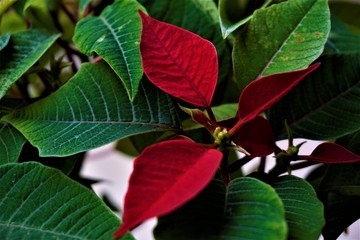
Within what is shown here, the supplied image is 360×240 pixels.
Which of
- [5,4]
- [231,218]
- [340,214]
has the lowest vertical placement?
[340,214]

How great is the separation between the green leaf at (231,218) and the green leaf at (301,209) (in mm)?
36

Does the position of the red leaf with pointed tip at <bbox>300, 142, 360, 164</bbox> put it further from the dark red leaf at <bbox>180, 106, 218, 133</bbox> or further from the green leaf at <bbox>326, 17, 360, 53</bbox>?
the green leaf at <bbox>326, 17, 360, 53</bbox>

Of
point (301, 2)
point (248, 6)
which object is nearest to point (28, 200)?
point (301, 2)

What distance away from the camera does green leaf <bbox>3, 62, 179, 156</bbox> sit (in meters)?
0.47

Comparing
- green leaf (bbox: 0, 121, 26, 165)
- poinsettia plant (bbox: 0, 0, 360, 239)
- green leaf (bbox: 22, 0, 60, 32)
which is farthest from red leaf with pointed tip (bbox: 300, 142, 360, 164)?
green leaf (bbox: 22, 0, 60, 32)

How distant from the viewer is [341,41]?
65 cm

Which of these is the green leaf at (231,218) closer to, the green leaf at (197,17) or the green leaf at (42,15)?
the green leaf at (197,17)

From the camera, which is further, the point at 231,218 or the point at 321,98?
the point at 321,98

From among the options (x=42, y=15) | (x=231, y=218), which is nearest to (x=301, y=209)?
(x=231, y=218)

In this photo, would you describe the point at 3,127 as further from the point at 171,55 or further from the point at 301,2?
the point at 301,2

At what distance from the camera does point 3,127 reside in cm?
53

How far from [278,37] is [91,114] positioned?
0.18 m

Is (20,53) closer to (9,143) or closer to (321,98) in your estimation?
(9,143)

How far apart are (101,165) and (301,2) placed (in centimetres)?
150
